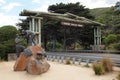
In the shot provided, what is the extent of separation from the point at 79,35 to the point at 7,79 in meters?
35.1

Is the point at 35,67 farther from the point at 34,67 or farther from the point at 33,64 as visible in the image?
the point at 33,64

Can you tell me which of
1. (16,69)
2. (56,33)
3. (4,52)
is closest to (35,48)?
(16,69)

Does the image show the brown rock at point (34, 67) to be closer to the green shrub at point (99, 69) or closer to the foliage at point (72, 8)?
the green shrub at point (99, 69)

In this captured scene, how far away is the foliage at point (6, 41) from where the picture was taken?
27861mm

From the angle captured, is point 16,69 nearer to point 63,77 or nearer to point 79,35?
point 63,77

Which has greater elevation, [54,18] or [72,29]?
[54,18]

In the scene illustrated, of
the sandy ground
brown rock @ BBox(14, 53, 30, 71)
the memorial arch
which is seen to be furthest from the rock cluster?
the memorial arch

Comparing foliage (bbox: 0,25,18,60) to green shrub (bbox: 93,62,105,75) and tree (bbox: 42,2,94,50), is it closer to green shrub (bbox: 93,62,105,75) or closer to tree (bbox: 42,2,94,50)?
green shrub (bbox: 93,62,105,75)

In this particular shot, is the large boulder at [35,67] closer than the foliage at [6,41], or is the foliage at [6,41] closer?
the large boulder at [35,67]

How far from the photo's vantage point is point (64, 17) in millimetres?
38906

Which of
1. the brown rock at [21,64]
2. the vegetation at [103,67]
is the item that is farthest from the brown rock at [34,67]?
the vegetation at [103,67]

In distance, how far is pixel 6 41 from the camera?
96.8 ft

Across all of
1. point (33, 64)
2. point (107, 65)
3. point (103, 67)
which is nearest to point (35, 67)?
point (33, 64)

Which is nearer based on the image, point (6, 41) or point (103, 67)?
point (103, 67)
